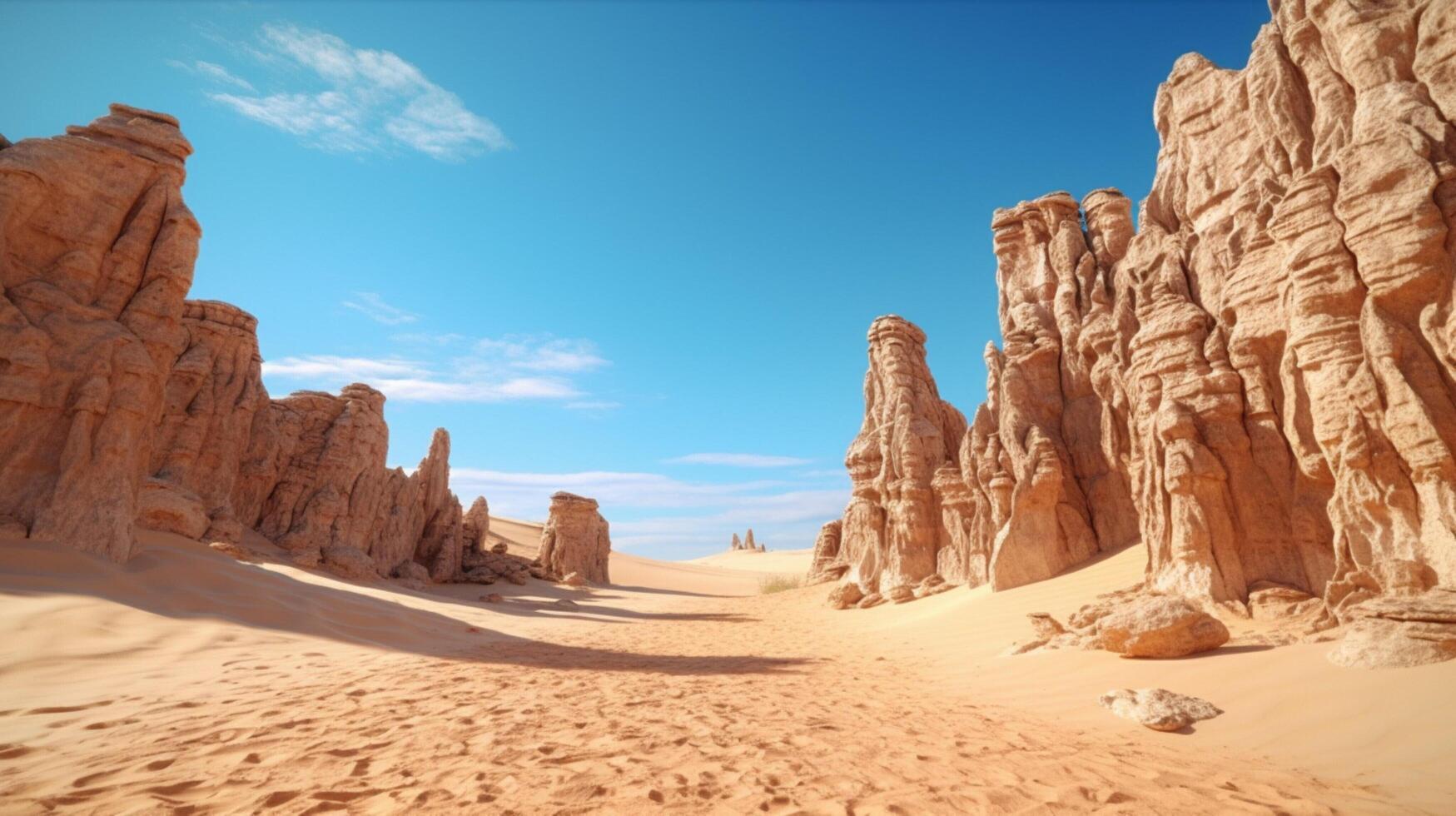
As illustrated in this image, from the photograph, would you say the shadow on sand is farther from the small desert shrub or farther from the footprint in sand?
the small desert shrub

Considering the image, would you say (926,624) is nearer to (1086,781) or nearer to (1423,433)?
(1423,433)

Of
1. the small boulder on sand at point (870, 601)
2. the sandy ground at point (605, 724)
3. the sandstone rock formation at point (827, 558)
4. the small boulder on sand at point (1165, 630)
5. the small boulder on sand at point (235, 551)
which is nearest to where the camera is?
the sandy ground at point (605, 724)

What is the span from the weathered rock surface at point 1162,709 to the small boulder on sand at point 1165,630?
126 cm

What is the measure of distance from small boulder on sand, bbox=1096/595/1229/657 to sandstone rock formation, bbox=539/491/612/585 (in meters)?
30.3

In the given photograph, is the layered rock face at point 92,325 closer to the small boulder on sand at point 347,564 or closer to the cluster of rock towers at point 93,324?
the cluster of rock towers at point 93,324

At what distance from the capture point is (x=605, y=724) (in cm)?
535

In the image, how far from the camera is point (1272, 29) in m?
9.15

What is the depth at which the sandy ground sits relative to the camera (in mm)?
3555

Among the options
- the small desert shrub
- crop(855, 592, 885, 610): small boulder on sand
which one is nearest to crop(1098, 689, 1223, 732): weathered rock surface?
crop(855, 592, 885, 610): small boulder on sand

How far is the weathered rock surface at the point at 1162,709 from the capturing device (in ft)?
16.5

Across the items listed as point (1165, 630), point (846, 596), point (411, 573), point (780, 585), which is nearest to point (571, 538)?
point (411, 573)

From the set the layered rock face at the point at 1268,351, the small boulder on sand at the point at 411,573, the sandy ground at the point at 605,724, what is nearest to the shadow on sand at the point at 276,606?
the sandy ground at the point at 605,724

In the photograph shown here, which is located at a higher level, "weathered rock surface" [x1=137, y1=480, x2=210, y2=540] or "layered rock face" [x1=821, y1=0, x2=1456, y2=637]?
"layered rock face" [x1=821, y1=0, x2=1456, y2=637]

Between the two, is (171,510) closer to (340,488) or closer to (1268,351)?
(340,488)
